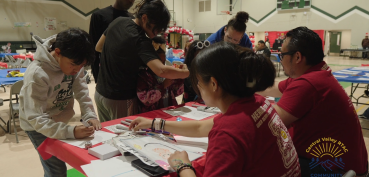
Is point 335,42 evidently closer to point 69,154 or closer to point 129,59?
point 129,59

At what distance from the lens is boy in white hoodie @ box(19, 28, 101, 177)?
138 centimetres

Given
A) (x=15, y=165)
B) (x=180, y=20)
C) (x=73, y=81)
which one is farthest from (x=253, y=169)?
(x=180, y=20)

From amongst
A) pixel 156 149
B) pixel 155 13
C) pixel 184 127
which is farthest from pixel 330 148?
pixel 155 13

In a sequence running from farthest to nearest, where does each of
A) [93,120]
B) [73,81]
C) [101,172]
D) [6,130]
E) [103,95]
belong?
[6,130]
[103,95]
[73,81]
[93,120]
[101,172]

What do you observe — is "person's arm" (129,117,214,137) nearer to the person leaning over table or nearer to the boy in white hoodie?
the boy in white hoodie

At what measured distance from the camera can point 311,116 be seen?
1321 millimetres

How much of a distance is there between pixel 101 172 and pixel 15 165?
2298mm

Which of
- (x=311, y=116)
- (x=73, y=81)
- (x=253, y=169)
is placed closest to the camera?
(x=253, y=169)

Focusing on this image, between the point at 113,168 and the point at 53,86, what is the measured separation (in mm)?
708

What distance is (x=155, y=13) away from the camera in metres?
1.79

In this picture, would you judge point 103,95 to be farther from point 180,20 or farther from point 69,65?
point 180,20

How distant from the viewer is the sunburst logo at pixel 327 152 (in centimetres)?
132

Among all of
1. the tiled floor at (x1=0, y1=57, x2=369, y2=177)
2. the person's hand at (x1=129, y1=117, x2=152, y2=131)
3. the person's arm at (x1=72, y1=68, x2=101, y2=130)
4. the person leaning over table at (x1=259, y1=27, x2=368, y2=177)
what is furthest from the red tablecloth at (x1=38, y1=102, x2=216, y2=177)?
the tiled floor at (x1=0, y1=57, x2=369, y2=177)

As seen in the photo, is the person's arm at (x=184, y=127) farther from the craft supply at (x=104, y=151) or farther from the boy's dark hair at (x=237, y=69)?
the boy's dark hair at (x=237, y=69)
